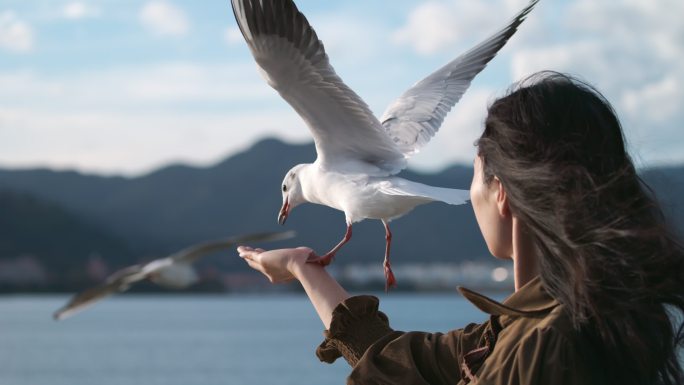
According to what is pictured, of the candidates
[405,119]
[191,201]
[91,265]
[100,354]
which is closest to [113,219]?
[191,201]

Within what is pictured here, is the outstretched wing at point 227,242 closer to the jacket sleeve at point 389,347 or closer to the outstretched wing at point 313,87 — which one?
the outstretched wing at point 313,87

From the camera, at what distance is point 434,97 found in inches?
212

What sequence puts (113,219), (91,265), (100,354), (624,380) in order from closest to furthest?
(624,380) < (100,354) < (91,265) < (113,219)

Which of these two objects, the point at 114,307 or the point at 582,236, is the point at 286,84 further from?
the point at 114,307

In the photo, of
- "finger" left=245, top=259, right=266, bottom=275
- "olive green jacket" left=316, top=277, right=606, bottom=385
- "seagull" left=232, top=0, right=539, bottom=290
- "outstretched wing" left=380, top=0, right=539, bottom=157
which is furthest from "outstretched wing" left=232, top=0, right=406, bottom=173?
"olive green jacket" left=316, top=277, right=606, bottom=385

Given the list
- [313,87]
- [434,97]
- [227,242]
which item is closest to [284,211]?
[313,87]

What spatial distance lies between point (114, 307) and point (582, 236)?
392 feet

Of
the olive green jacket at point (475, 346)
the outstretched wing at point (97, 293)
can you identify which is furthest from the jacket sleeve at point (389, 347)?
the outstretched wing at point (97, 293)

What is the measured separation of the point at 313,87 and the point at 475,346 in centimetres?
290

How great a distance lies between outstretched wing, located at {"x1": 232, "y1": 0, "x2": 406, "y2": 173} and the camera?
4434 millimetres

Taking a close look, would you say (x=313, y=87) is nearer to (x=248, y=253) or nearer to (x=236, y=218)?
(x=248, y=253)

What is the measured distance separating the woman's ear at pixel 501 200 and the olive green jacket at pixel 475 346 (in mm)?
114

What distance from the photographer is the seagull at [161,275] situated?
30.1ft

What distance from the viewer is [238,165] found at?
8062 centimetres
